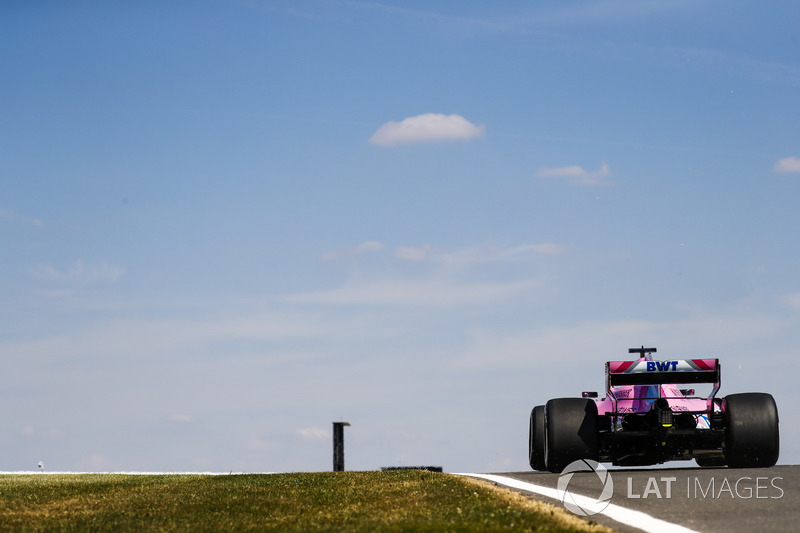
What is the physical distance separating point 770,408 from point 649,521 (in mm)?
7944

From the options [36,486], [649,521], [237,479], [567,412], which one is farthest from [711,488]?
[36,486]

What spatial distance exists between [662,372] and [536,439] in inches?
92.6

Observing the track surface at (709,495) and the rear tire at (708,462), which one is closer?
the track surface at (709,495)

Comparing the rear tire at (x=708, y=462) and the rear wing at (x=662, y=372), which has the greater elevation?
the rear wing at (x=662, y=372)

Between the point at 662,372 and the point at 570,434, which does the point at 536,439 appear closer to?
the point at 570,434

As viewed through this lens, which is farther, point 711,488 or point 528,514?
point 711,488

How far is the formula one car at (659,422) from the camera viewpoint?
15680 millimetres

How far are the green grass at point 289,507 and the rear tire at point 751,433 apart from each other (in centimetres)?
455

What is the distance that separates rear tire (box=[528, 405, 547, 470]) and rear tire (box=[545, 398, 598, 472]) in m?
0.98

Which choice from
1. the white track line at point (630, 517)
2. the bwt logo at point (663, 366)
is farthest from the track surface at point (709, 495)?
the bwt logo at point (663, 366)

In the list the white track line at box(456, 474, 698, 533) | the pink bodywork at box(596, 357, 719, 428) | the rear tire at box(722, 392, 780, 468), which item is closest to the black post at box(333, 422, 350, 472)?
the pink bodywork at box(596, 357, 719, 428)

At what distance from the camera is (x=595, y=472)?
15336 mm

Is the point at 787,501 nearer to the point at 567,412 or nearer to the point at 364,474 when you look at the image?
the point at 567,412

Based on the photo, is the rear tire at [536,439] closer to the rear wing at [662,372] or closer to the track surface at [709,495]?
the rear wing at [662,372]
